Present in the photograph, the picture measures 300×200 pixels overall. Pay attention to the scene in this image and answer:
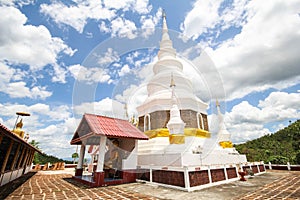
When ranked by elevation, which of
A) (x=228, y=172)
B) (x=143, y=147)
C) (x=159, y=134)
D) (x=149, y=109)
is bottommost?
(x=228, y=172)

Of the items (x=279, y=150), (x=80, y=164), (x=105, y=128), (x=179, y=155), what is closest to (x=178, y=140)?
(x=179, y=155)

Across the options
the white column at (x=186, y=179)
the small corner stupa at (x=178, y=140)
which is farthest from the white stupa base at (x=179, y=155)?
the white column at (x=186, y=179)

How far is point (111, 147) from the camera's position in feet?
41.6

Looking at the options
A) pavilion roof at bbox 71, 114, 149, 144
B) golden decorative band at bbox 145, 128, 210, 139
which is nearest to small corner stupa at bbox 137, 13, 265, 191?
golden decorative band at bbox 145, 128, 210, 139

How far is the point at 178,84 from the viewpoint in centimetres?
1617

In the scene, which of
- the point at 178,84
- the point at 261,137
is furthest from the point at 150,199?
the point at 261,137

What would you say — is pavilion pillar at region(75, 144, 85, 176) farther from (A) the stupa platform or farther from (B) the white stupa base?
(A) the stupa platform

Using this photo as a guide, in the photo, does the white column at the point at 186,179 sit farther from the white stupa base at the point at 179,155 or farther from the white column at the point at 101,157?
the white column at the point at 101,157

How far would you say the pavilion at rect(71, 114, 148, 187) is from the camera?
28.3ft

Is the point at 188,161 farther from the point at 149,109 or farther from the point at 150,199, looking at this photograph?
the point at 149,109

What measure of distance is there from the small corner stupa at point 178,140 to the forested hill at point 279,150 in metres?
10.4

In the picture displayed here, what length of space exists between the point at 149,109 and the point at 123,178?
634 cm

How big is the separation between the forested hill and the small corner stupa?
34.2ft

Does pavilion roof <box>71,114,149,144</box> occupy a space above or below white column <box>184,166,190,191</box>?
above
